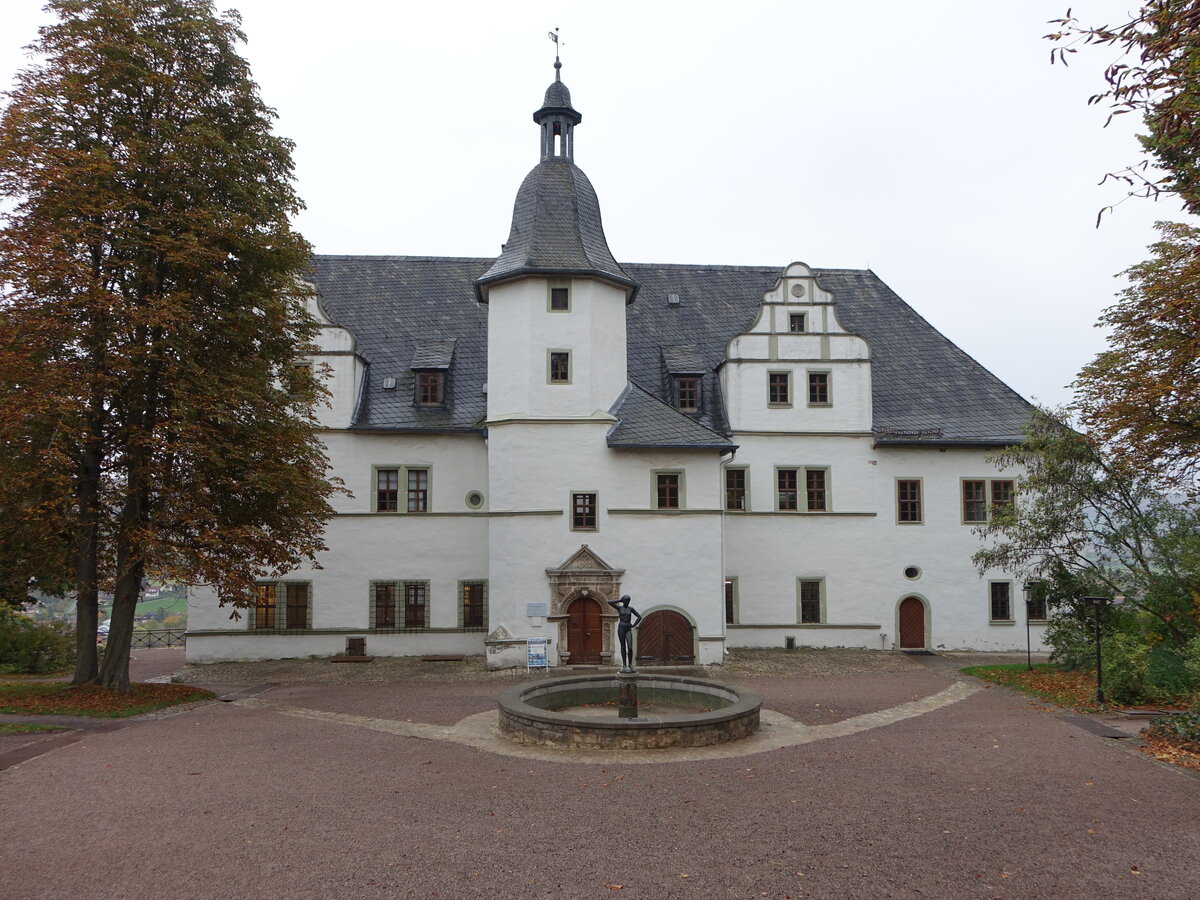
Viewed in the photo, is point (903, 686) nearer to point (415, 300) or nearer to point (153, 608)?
point (415, 300)

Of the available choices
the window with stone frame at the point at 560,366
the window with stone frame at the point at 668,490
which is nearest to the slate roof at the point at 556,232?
the window with stone frame at the point at 560,366

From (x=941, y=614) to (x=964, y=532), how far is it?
2.65 meters

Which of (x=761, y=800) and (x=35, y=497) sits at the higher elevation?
(x=35, y=497)

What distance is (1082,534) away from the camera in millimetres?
19953

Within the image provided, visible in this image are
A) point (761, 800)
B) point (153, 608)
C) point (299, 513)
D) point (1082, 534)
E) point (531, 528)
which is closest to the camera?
point (761, 800)

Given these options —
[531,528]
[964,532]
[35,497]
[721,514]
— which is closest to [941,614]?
[964,532]

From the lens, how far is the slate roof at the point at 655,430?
22047 millimetres

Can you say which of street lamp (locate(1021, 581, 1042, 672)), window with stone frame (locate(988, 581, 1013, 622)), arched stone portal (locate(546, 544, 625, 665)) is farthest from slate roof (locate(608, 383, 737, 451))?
window with stone frame (locate(988, 581, 1013, 622))

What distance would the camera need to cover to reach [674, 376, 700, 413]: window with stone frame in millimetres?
26109

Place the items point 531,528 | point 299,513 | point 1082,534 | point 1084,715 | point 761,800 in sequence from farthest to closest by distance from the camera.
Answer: point 531,528 → point 1082,534 → point 299,513 → point 1084,715 → point 761,800

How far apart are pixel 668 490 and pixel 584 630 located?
4.41m

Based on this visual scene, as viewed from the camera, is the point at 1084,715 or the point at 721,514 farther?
the point at 721,514

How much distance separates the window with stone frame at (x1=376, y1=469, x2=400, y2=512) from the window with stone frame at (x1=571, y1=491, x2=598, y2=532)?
619 cm

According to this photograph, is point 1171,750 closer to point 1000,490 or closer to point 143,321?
point 1000,490
